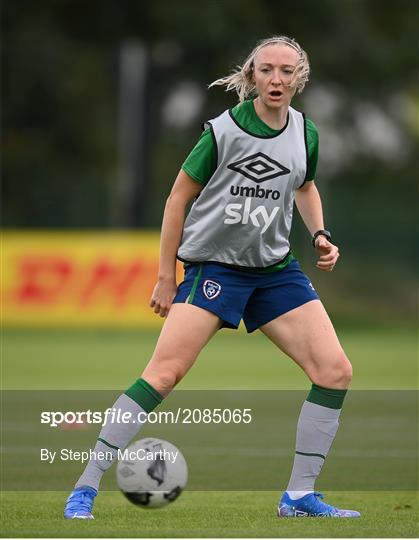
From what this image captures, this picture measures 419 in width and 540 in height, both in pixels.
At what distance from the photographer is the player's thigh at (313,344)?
6949 mm

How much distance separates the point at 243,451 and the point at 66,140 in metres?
26.2

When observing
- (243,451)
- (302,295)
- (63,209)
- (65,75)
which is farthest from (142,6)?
(302,295)

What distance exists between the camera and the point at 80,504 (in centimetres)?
671

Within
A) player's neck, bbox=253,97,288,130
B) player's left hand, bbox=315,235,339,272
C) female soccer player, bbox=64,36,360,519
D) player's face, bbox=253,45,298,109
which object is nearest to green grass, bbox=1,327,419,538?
female soccer player, bbox=64,36,360,519

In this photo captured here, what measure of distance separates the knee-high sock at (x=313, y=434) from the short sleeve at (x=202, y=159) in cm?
126

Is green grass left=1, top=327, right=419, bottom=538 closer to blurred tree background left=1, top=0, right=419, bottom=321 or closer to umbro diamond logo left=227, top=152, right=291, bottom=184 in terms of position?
umbro diamond logo left=227, top=152, right=291, bottom=184

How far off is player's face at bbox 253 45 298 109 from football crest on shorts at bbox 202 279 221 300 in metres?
0.93

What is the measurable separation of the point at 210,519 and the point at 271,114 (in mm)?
2081

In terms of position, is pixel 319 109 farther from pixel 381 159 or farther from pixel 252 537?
pixel 252 537

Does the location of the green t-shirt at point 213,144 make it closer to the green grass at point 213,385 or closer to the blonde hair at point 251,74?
the blonde hair at point 251,74

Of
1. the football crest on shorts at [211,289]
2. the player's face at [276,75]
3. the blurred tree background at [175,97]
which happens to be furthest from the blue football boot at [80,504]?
the blurred tree background at [175,97]

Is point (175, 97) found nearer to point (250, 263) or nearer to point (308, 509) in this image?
point (250, 263)

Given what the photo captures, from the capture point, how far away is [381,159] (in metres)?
38.7

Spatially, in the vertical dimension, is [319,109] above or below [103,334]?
above
